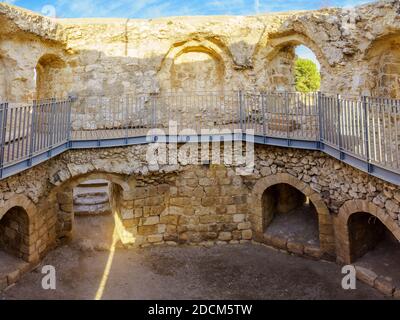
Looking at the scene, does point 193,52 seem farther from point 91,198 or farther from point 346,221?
point 346,221

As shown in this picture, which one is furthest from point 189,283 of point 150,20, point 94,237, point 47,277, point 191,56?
point 150,20

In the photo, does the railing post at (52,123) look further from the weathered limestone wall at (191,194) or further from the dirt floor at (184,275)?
the dirt floor at (184,275)

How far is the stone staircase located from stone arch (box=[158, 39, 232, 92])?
4935 mm

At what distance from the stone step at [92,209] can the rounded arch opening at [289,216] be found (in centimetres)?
593

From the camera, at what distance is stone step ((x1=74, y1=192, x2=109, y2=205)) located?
1192 centimetres

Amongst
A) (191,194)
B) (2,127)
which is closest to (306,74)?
(191,194)

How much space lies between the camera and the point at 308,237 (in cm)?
867

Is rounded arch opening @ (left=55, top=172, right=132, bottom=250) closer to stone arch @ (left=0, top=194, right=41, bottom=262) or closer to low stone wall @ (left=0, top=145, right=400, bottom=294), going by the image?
low stone wall @ (left=0, top=145, right=400, bottom=294)

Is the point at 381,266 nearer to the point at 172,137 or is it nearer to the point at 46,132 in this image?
the point at 172,137

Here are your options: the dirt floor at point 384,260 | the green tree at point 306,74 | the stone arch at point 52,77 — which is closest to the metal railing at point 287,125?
the stone arch at point 52,77

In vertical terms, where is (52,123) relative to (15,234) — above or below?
above

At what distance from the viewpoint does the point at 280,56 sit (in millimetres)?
11688

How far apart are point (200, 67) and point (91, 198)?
6.42 m

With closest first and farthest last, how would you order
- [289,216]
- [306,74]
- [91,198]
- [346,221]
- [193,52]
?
[346,221] → [289,216] → [193,52] → [91,198] → [306,74]
